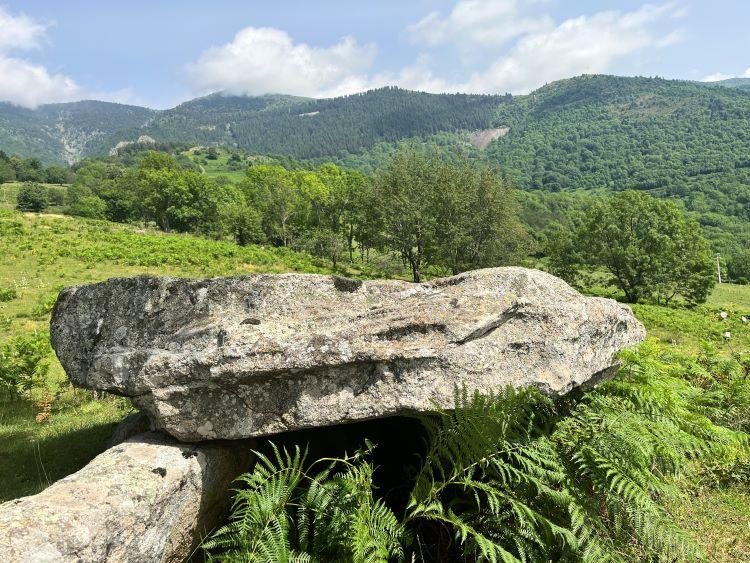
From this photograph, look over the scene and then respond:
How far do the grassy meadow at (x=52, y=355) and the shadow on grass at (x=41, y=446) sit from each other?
0.01 m

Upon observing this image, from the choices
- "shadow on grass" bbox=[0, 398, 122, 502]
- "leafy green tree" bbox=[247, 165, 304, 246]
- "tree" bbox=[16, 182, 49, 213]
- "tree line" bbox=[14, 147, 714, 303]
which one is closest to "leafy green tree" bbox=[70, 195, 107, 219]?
"tree" bbox=[16, 182, 49, 213]

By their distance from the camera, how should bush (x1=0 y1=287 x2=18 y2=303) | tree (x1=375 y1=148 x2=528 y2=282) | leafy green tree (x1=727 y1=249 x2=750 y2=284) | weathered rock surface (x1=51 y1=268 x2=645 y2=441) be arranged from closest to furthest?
weathered rock surface (x1=51 y1=268 x2=645 y2=441), bush (x1=0 y1=287 x2=18 y2=303), tree (x1=375 y1=148 x2=528 y2=282), leafy green tree (x1=727 y1=249 x2=750 y2=284)

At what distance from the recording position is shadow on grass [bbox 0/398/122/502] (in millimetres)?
6270

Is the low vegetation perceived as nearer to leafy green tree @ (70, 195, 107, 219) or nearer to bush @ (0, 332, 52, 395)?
bush @ (0, 332, 52, 395)

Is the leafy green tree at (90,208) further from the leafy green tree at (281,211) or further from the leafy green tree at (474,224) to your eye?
the leafy green tree at (474,224)

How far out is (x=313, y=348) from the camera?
525 cm

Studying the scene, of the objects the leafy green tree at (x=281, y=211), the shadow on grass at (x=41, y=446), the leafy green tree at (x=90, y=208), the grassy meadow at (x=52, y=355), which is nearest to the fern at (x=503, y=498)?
the grassy meadow at (x=52, y=355)

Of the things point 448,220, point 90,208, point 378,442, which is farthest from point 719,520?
point 90,208

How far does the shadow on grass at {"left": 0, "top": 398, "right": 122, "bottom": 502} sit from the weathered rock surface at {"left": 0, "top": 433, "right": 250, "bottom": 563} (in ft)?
6.62

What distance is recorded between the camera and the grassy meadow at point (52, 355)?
231 inches

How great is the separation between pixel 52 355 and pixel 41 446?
7.92 meters

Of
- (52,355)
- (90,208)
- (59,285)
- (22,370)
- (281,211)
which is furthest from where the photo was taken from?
(90,208)

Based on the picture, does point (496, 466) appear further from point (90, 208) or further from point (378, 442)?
point (90, 208)

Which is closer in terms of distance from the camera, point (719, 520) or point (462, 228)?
point (719, 520)
